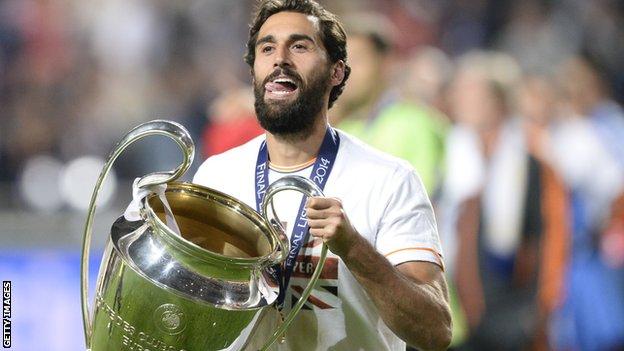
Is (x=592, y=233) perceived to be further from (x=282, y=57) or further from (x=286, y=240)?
(x=286, y=240)

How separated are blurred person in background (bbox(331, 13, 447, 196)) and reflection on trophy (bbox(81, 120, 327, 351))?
9.29ft

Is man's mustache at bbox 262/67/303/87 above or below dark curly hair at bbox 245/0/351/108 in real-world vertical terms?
below

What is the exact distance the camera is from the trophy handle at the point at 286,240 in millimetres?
2487

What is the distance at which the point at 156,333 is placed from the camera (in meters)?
2.50

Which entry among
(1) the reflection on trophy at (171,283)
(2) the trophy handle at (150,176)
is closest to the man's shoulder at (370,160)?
(1) the reflection on trophy at (171,283)

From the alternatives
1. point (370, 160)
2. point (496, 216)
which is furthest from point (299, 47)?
point (496, 216)

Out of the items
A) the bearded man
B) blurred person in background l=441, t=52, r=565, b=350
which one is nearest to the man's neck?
the bearded man

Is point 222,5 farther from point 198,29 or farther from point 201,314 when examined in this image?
point 201,314

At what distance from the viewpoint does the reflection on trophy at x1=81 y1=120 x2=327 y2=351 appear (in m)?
2.48

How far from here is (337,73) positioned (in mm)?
3186

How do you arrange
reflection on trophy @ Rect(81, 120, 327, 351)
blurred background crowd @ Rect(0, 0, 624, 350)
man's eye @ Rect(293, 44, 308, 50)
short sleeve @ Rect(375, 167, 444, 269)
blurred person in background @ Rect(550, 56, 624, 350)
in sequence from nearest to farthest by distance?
1. reflection on trophy @ Rect(81, 120, 327, 351)
2. short sleeve @ Rect(375, 167, 444, 269)
3. man's eye @ Rect(293, 44, 308, 50)
4. blurred background crowd @ Rect(0, 0, 624, 350)
5. blurred person in background @ Rect(550, 56, 624, 350)

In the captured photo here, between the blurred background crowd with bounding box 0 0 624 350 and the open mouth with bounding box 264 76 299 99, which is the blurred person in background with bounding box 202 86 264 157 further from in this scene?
the open mouth with bounding box 264 76 299 99

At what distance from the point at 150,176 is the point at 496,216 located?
408cm

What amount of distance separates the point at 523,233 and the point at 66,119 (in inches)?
112
